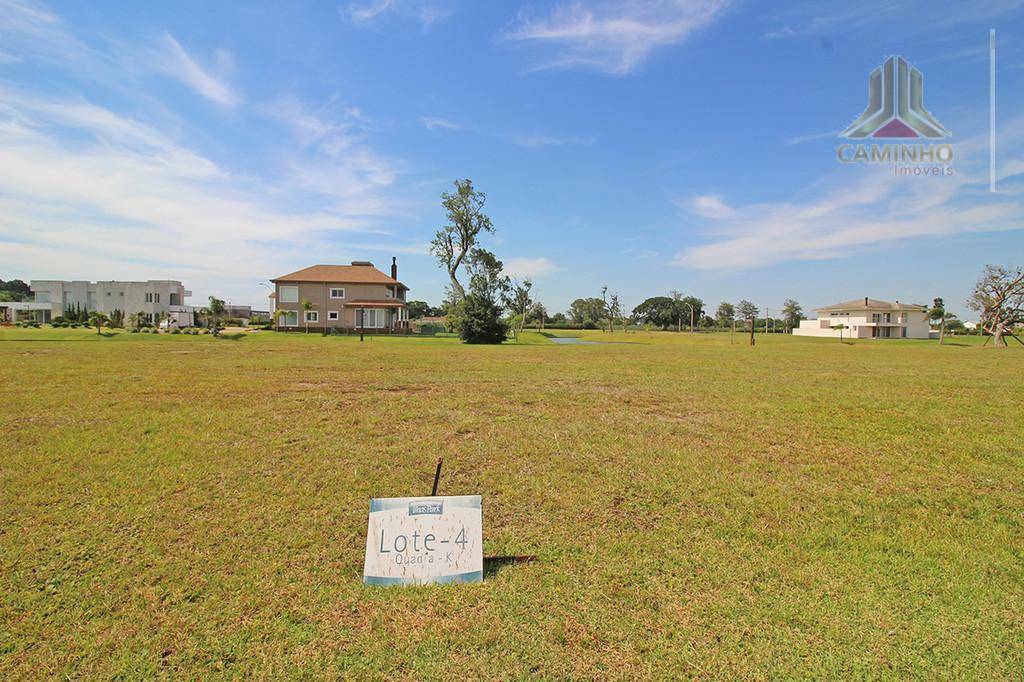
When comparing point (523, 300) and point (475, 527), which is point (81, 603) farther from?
point (523, 300)

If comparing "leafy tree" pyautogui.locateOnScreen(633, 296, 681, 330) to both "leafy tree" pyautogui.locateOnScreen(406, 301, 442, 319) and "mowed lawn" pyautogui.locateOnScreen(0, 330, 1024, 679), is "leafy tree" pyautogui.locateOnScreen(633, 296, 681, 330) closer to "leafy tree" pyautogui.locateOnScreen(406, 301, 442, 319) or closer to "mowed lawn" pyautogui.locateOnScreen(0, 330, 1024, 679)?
"leafy tree" pyautogui.locateOnScreen(406, 301, 442, 319)

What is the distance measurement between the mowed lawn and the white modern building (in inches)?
2805

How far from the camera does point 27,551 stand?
147 inches

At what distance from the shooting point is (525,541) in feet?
13.5

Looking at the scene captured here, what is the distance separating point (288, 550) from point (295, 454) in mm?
2091

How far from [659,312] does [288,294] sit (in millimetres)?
87234

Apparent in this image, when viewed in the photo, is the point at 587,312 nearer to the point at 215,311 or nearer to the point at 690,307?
the point at 690,307

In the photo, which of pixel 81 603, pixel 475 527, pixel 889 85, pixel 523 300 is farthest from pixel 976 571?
pixel 523 300

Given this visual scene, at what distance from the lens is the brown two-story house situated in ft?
157

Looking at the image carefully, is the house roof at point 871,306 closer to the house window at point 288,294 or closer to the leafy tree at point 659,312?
the leafy tree at point 659,312

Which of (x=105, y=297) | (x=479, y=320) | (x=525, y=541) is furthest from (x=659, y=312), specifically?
(x=525, y=541)

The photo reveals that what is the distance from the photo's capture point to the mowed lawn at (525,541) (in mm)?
2885

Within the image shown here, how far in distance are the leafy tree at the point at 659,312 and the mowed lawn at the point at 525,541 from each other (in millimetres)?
103516

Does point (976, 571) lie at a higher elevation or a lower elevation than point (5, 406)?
lower
